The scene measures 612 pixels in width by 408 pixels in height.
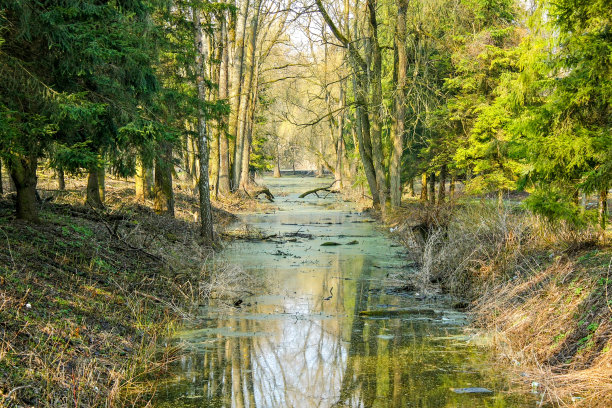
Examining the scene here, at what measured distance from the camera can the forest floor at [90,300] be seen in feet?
19.8

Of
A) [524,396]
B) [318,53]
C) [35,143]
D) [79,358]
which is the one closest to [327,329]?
[524,396]

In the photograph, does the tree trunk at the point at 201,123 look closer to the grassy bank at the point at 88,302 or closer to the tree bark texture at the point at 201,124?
the tree bark texture at the point at 201,124

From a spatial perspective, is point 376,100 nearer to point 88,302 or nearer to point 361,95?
point 361,95

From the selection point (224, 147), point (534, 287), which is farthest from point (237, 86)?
point (534, 287)

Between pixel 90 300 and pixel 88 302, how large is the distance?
9 centimetres

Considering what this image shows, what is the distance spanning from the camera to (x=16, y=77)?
345 inches

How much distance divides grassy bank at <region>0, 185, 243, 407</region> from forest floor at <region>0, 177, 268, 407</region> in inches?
0.7

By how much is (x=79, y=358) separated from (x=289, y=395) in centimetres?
226

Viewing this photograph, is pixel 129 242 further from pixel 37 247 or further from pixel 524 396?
pixel 524 396

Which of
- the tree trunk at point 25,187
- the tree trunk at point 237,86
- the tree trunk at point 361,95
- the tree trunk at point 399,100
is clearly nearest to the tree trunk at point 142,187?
the tree trunk at point 361,95

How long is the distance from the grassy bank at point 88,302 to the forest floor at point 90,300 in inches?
0.7

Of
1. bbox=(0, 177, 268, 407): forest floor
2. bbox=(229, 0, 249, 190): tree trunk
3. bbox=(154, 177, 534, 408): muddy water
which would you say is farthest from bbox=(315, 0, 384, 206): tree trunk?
bbox=(154, 177, 534, 408): muddy water

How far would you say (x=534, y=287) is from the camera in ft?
32.0

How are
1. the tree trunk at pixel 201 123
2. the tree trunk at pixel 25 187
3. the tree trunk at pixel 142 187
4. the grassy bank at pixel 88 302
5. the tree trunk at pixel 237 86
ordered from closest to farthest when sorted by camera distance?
the grassy bank at pixel 88 302 → the tree trunk at pixel 25 187 → the tree trunk at pixel 201 123 → the tree trunk at pixel 142 187 → the tree trunk at pixel 237 86
